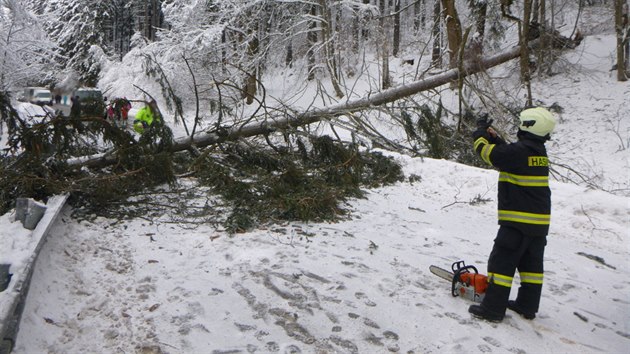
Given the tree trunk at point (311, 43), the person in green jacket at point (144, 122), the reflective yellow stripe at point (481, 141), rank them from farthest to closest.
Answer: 1. the tree trunk at point (311, 43)
2. the person in green jacket at point (144, 122)
3. the reflective yellow stripe at point (481, 141)

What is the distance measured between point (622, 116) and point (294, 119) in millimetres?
11059

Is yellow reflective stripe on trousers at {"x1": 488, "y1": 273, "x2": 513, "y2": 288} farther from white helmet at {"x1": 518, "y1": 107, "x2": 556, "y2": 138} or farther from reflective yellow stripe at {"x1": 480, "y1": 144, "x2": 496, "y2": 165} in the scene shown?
white helmet at {"x1": 518, "y1": 107, "x2": 556, "y2": 138}

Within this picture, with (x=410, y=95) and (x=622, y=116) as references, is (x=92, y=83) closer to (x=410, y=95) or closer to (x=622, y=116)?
(x=410, y=95)

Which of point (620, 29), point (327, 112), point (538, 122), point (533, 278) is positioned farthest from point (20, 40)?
point (620, 29)

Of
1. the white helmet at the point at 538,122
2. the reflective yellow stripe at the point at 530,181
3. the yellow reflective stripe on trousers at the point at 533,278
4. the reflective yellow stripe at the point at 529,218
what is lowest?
the yellow reflective stripe on trousers at the point at 533,278

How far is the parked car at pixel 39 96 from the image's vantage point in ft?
15.2

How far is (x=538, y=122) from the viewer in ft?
10.4

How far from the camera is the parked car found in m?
4.63

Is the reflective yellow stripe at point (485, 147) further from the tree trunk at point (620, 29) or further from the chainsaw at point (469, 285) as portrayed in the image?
the tree trunk at point (620, 29)

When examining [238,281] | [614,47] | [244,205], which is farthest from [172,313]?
[614,47]

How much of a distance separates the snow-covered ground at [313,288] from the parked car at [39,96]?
121 centimetres

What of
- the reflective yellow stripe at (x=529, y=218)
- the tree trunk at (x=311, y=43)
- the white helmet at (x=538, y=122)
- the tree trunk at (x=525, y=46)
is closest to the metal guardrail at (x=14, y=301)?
the reflective yellow stripe at (x=529, y=218)

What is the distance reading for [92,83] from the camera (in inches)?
230

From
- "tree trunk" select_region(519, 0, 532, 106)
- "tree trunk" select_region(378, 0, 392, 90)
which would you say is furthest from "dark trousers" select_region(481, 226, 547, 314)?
"tree trunk" select_region(519, 0, 532, 106)
